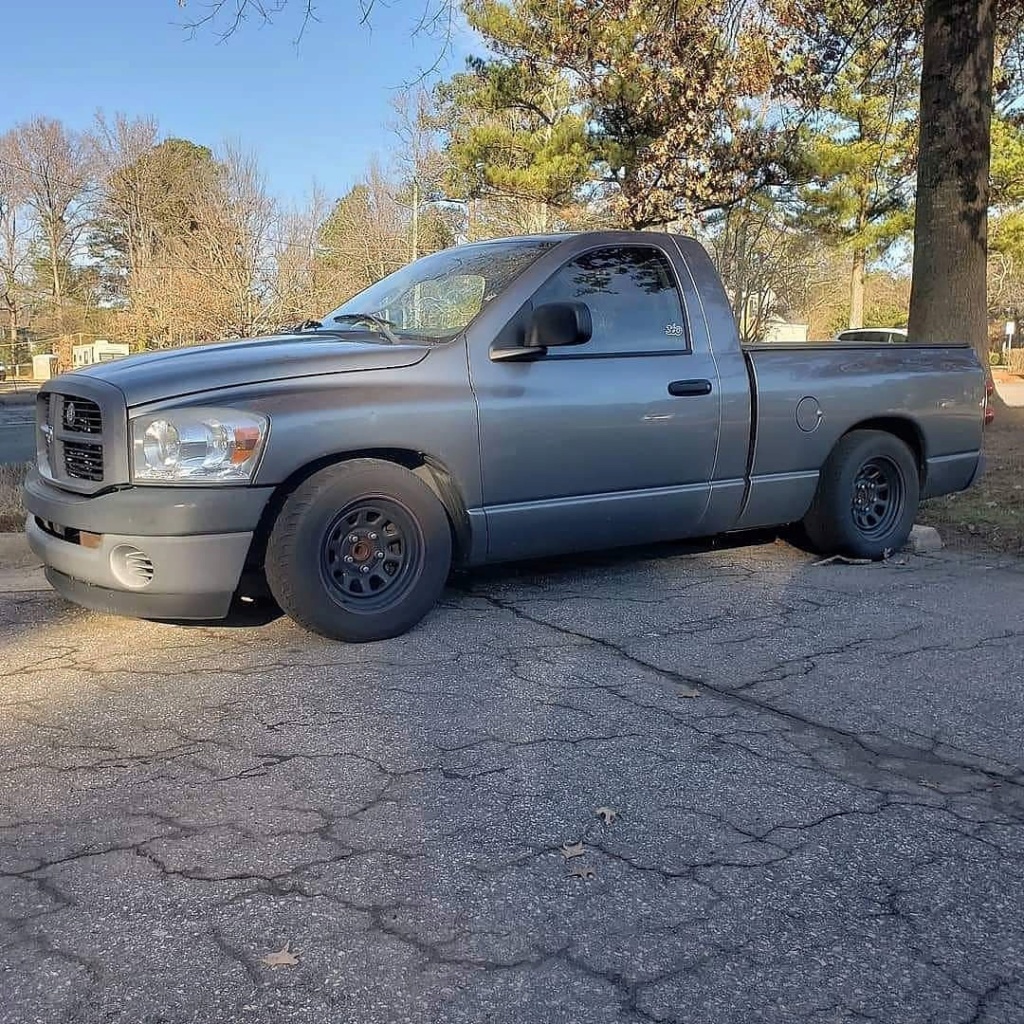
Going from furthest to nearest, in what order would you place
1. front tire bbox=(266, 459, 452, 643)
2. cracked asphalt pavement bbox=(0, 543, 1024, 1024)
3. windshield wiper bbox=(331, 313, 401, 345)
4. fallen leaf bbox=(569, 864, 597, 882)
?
windshield wiper bbox=(331, 313, 401, 345) < front tire bbox=(266, 459, 452, 643) < fallen leaf bbox=(569, 864, 597, 882) < cracked asphalt pavement bbox=(0, 543, 1024, 1024)

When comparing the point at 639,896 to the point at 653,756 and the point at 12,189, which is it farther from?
the point at 12,189

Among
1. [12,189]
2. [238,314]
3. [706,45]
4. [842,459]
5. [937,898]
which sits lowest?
[937,898]

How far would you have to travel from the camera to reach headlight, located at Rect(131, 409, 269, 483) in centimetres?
421

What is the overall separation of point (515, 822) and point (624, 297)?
3.34m

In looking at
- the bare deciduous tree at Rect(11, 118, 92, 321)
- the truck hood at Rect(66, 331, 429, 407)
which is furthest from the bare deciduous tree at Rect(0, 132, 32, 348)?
the truck hood at Rect(66, 331, 429, 407)

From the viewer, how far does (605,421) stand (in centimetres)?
522

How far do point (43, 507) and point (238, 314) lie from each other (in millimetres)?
20192

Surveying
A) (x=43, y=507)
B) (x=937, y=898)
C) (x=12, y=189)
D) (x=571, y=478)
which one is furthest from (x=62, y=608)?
(x=12, y=189)

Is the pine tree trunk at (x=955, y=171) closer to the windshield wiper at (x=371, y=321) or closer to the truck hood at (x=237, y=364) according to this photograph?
the windshield wiper at (x=371, y=321)

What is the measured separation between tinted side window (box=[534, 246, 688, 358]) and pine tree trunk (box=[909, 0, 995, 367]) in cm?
478

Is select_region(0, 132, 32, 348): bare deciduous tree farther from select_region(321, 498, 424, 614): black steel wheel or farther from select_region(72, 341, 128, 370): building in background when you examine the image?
select_region(321, 498, 424, 614): black steel wheel

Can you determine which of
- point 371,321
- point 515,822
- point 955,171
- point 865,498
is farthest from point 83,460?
point 955,171

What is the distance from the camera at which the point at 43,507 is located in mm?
4625

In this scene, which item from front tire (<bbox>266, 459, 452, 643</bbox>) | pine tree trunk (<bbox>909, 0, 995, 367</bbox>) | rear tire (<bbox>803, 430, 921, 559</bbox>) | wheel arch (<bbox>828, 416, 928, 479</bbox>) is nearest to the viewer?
front tire (<bbox>266, 459, 452, 643</bbox>)
